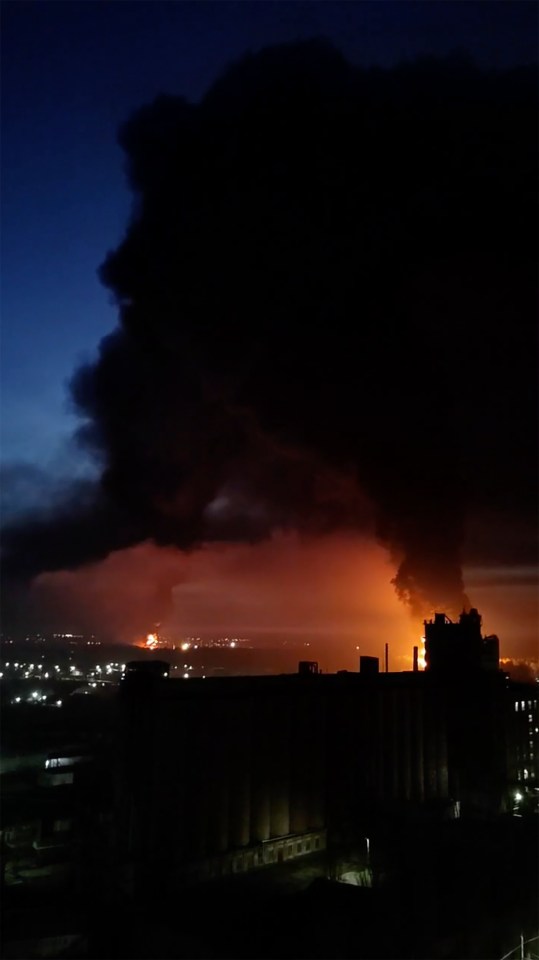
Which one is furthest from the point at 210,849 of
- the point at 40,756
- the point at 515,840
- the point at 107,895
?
the point at 40,756

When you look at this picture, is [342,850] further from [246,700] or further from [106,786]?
[106,786]

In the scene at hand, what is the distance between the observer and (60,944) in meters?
20.3

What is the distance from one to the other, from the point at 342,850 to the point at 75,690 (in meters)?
86.7

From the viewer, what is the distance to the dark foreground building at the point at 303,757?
2848cm

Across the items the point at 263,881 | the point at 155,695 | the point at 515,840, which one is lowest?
the point at 263,881

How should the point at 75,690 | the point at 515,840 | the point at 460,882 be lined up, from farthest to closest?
the point at 75,690 < the point at 515,840 < the point at 460,882

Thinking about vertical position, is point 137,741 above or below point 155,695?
below

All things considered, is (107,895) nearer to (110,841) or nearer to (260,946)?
(110,841)

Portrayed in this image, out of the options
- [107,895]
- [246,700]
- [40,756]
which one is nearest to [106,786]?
[40,756]

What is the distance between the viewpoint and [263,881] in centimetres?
2822

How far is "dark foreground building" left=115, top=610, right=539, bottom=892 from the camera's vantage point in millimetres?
28484

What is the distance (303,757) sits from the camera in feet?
115

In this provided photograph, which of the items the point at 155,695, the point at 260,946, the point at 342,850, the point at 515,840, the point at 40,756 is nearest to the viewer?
the point at 260,946

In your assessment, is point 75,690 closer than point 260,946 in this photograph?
No
